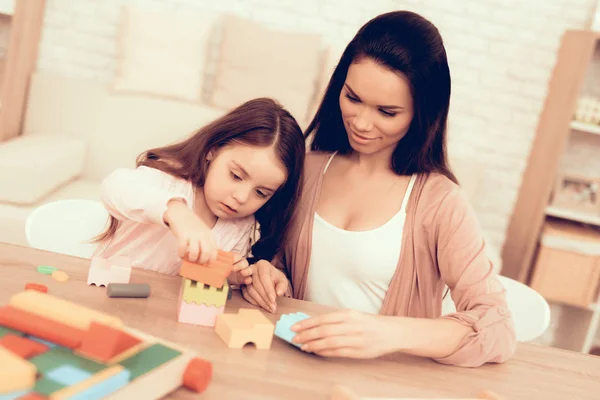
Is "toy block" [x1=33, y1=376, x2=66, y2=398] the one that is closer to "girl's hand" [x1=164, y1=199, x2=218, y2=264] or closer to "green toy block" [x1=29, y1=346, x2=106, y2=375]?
"green toy block" [x1=29, y1=346, x2=106, y2=375]

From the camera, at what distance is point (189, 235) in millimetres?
926

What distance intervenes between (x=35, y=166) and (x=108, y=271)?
60.8 inches

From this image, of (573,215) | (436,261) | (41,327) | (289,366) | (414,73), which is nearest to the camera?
(41,327)

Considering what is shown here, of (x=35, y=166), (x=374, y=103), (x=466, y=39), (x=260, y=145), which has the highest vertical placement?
(x=466, y=39)

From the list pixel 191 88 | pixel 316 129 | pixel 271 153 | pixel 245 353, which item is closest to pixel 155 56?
pixel 191 88

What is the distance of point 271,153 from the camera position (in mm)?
1234

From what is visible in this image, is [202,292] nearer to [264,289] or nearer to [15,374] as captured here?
[264,289]

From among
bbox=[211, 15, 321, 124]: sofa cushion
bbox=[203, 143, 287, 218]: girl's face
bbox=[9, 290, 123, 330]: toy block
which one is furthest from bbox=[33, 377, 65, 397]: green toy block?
bbox=[211, 15, 321, 124]: sofa cushion

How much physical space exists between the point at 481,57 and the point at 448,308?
200cm

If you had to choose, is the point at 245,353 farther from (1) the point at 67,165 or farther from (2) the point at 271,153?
(1) the point at 67,165

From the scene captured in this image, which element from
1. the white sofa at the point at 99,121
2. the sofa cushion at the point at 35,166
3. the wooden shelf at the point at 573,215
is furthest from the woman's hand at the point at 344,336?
the wooden shelf at the point at 573,215

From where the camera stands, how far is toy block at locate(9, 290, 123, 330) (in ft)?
2.33

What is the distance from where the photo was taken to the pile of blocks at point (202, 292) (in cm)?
90

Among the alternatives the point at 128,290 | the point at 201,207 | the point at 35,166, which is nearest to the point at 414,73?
the point at 201,207
